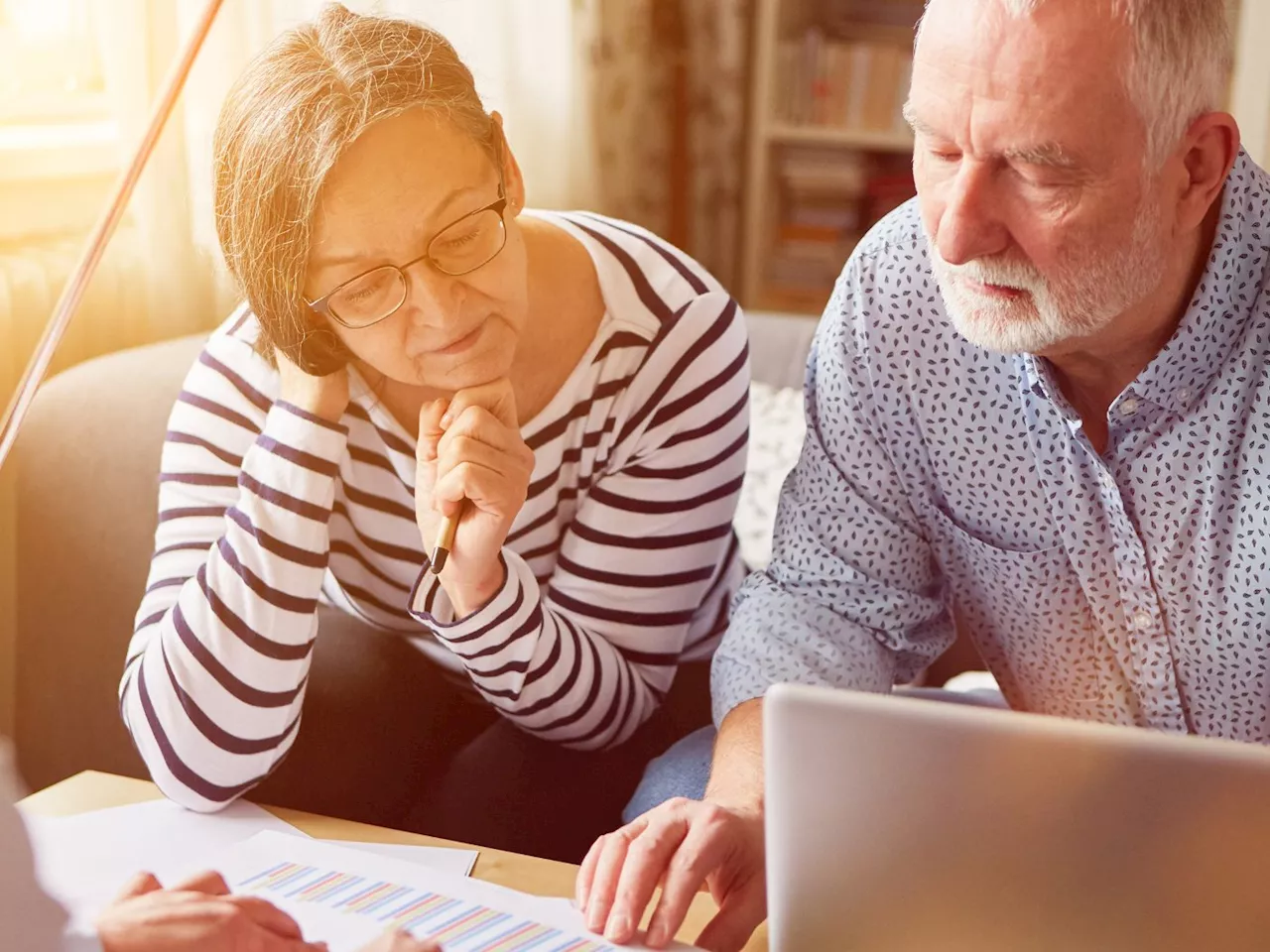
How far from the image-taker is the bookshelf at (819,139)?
2711 millimetres

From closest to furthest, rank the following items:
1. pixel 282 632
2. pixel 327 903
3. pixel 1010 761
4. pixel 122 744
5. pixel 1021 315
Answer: pixel 1010 761 → pixel 327 903 → pixel 1021 315 → pixel 282 632 → pixel 122 744

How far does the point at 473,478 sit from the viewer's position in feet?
2.95

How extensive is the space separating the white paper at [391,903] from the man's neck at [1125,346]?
1.62 ft

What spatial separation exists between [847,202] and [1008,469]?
1.87 m

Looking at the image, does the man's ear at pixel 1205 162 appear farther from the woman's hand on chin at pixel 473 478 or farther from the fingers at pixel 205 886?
the fingers at pixel 205 886

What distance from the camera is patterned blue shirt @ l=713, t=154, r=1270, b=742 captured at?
927mm

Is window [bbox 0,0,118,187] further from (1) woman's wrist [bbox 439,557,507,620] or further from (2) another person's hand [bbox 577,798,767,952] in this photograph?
(2) another person's hand [bbox 577,798,767,952]

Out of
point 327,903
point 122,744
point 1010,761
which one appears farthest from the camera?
point 122,744

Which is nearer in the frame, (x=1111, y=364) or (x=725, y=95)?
(x=1111, y=364)

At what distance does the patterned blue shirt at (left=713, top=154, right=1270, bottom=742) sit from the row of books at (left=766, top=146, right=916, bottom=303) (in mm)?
1745

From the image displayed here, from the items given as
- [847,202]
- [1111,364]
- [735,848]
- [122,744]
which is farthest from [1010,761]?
[847,202]

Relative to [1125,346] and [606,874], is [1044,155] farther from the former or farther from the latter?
[606,874]

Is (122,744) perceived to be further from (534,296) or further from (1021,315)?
(1021,315)

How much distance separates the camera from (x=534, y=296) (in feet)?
3.51
